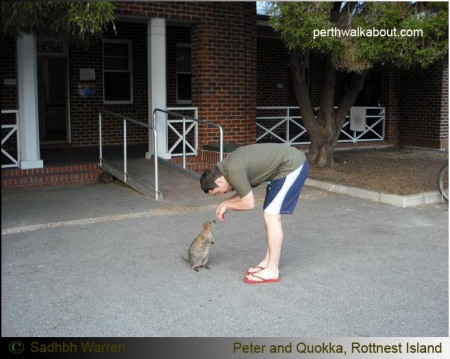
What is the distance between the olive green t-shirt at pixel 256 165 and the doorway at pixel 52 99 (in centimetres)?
929

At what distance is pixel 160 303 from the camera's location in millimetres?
4633

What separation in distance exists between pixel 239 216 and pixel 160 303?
328cm

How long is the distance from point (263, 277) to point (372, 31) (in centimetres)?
490

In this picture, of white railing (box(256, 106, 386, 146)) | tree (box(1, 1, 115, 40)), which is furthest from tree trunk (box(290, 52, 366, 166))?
tree (box(1, 1, 115, 40))

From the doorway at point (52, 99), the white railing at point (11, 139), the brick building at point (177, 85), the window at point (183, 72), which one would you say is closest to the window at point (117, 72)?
the brick building at point (177, 85)

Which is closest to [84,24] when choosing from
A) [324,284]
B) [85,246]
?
[85,246]

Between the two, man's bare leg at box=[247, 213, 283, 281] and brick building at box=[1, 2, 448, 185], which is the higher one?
brick building at box=[1, 2, 448, 185]

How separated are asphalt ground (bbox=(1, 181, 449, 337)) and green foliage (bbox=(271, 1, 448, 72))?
2272 mm

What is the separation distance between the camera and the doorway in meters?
13.1

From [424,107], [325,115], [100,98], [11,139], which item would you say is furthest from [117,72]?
[424,107]

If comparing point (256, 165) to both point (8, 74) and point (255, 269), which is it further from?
point (8, 74)

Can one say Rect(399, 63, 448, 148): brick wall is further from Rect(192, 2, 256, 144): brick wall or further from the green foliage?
the green foliage

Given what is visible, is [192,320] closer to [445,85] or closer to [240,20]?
[240,20]

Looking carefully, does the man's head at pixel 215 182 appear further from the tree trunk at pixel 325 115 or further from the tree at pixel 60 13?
the tree trunk at pixel 325 115
